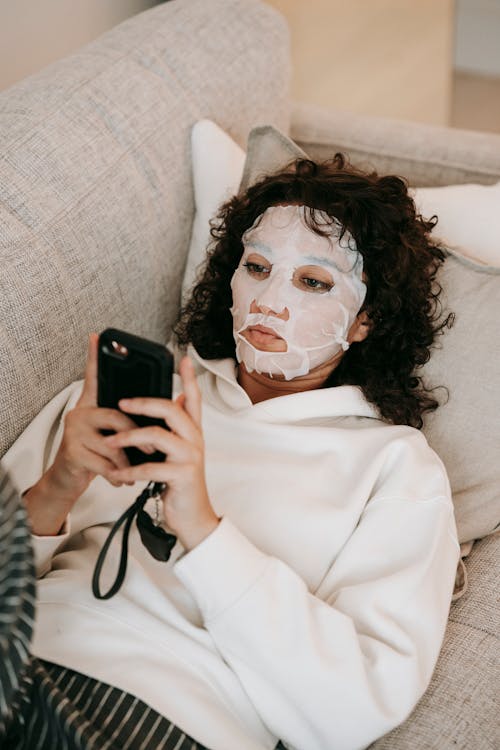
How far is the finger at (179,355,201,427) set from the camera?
931mm

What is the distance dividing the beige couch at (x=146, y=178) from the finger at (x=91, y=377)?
0.25 m

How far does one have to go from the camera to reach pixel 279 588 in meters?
1.04

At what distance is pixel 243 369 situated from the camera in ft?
4.66

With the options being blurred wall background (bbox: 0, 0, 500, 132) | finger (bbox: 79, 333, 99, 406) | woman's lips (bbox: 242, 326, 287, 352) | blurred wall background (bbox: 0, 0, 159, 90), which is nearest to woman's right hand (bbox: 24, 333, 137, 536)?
finger (bbox: 79, 333, 99, 406)

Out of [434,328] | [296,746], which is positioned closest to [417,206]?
[434,328]

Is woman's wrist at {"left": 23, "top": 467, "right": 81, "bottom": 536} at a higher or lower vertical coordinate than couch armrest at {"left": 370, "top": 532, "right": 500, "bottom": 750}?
higher

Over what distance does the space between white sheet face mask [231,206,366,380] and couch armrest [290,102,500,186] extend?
1.75 feet

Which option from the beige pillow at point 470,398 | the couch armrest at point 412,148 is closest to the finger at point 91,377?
the beige pillow at point 470,398

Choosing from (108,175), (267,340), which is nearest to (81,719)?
(267,340)

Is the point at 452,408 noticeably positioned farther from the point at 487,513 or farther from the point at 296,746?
the point at 296,746

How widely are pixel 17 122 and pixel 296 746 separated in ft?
3.28

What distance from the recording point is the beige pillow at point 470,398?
1354 millimetres

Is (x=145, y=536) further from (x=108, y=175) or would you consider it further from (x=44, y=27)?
(x=44, y=27)

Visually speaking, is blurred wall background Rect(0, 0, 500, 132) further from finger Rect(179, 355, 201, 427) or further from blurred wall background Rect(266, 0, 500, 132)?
finger Rect(179, 355, 201, 427)
